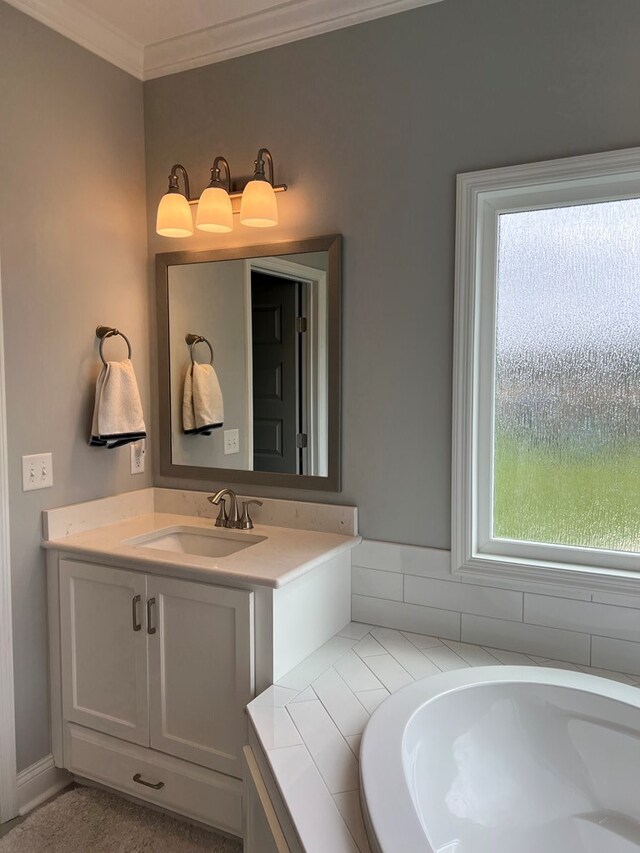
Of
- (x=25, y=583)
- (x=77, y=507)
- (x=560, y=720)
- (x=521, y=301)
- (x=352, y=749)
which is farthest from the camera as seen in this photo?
(x=77, y=507)

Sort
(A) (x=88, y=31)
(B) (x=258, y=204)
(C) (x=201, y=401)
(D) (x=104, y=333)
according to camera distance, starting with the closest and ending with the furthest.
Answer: (B) (x=258, y=204) < (A) (x=88, y=31) < (D) (x=104, y=333) < (C) (x=201, y=401)

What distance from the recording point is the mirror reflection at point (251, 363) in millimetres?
2287

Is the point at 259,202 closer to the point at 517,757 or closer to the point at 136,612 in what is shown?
the point at 136,612

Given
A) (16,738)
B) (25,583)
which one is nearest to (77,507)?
(25,583)

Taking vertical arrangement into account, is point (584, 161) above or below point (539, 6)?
below

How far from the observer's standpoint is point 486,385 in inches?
81.3

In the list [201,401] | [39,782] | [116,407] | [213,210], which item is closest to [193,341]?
[201,401]

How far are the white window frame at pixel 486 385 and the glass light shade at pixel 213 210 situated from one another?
0.80 metres

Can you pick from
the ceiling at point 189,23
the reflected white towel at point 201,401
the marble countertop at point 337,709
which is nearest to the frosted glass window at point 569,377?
the marble countertop at point 337,709

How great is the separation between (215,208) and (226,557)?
1.18 m

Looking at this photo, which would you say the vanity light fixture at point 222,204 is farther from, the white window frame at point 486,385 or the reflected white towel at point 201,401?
the white window frame at point 486,385

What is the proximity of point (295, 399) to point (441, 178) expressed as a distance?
88 cm

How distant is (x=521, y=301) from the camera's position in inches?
79.7

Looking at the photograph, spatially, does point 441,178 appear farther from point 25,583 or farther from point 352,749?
point 25,583
